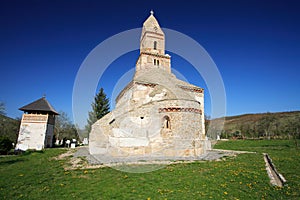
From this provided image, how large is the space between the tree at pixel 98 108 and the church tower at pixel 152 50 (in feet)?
46.1

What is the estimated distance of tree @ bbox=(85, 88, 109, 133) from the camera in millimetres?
35769

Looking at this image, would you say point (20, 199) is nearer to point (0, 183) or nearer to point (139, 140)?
point (0, 183)

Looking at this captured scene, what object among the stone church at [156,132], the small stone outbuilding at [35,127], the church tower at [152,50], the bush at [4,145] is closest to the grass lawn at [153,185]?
the stone church at [156,132]

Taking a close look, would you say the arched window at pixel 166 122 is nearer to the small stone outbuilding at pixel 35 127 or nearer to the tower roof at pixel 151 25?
the tower roof at pixel 151 25

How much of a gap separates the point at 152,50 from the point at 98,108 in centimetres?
1770

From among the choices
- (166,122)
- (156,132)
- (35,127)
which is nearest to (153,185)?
(156,132)

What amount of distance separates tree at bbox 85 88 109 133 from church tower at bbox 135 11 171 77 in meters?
14.1

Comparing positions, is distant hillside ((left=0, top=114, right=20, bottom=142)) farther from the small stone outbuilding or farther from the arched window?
the arched window

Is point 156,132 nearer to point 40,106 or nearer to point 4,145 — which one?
point 4,145

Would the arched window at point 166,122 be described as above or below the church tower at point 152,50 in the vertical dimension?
below

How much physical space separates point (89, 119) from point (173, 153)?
27.2 metres

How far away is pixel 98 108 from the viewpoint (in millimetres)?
36219

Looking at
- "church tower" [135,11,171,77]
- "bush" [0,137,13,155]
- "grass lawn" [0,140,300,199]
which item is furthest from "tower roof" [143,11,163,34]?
"grass lawn" [0,140,300,199]

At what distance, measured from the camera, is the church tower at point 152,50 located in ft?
82.8
